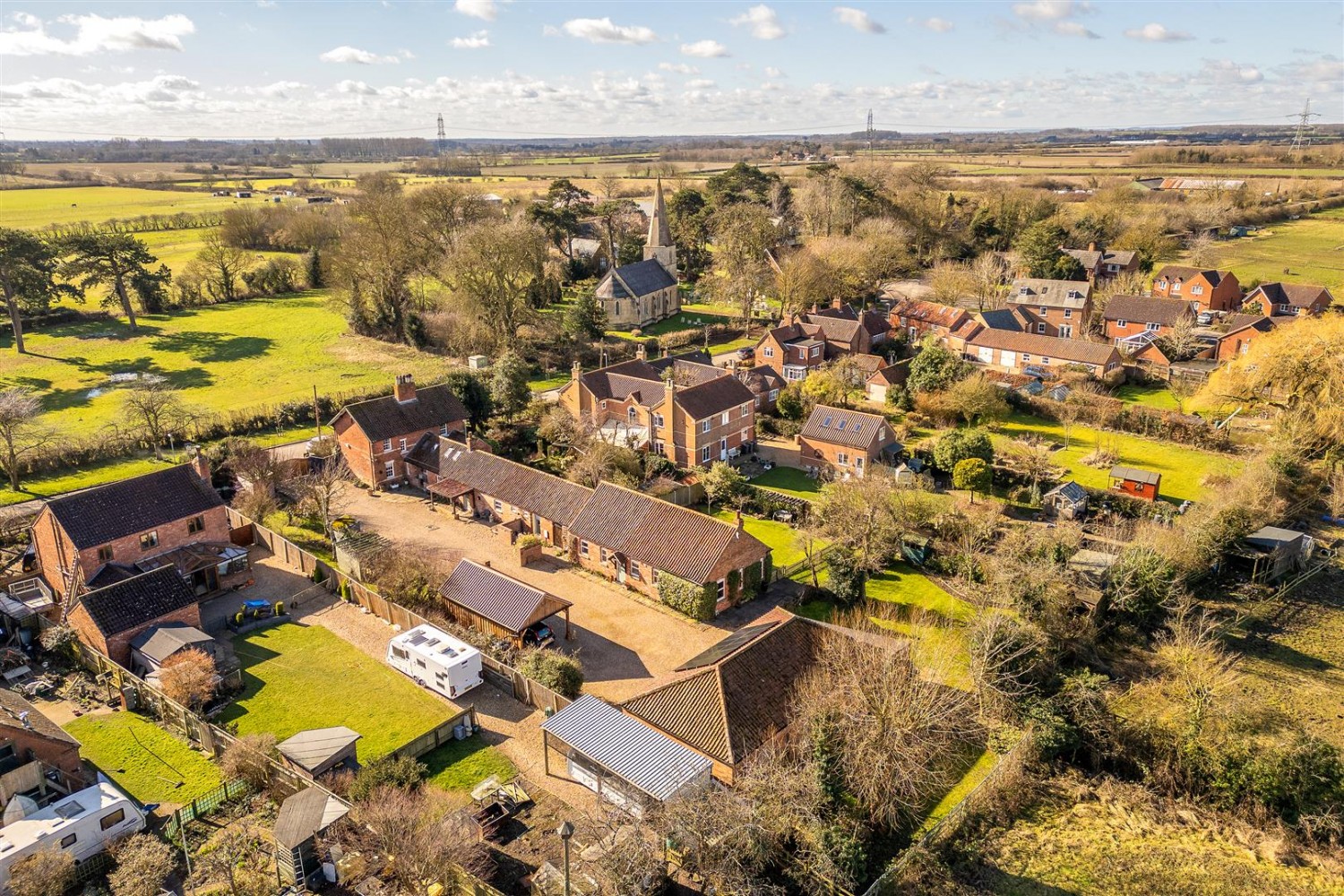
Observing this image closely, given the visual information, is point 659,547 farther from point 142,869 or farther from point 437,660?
point 142,869

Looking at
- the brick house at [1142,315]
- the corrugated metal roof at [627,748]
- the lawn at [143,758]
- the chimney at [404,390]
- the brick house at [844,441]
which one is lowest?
the lawn at [143,758]

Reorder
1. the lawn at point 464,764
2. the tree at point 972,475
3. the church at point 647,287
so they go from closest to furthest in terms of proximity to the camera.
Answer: the lawn at point 464,764 → the tree at point 972,475 → the church at point 647,287

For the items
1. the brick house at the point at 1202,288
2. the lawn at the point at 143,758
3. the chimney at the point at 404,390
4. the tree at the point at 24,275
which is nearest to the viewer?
the lawn at the point at 143,758

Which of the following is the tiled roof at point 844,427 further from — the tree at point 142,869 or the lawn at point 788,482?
the tree at point 142,869

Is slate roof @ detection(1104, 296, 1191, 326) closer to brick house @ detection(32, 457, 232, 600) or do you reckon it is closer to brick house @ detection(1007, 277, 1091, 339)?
brick house @ detection(1007, 277, 1091, 339)

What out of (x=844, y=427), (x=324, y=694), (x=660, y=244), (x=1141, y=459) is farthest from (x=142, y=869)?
(x=660, y=244)

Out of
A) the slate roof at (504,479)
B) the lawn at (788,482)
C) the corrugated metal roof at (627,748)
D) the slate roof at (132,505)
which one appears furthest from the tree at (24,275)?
the corrugated metal roof at (627,748)
